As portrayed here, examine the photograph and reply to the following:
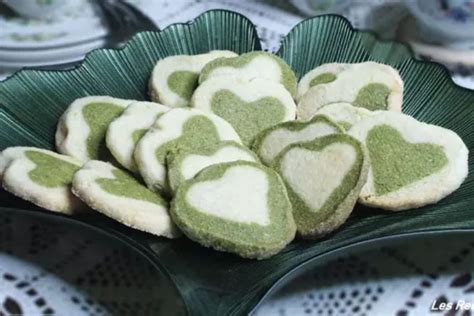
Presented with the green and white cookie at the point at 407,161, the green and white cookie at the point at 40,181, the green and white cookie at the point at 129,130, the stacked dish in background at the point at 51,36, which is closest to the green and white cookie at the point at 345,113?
the green and white cookie at the point at 407,161

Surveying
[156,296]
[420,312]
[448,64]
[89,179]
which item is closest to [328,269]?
[420,312]

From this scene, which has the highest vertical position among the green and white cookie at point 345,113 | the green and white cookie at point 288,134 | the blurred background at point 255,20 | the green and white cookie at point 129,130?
the green and white cookie at point 129,130

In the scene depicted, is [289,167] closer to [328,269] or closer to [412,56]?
[328,269]

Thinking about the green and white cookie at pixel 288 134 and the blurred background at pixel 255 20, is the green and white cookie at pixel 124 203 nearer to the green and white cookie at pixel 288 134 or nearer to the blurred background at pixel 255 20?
the green and white cookie at pixel 288 134

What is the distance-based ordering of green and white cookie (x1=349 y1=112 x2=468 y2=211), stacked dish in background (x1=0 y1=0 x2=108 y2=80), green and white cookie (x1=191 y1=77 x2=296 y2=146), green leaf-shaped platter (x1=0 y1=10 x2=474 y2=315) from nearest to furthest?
green leaf-shaped platter (x1=0 y1=10 x2=474 y2=315), green and white cookie (x1=349 y1=112 x2=468 y2=211), green and white cookie (x1=191 y1=77 x2=296 y2=146), stacked dish in background (x1=0 y1=0 x2=108 y2=80)

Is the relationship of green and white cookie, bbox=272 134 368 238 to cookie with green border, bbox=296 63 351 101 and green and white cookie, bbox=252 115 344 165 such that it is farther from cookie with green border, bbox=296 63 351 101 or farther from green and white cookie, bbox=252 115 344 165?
cookie with green border, bbox=296 63 351 101

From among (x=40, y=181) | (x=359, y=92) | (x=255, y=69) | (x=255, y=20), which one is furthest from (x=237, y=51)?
(x=40, y=181)

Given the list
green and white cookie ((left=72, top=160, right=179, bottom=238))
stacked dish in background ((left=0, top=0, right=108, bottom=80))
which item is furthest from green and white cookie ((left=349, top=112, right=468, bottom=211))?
stacked dish in background ((left=0, top=0, right=108, bottom=80))
